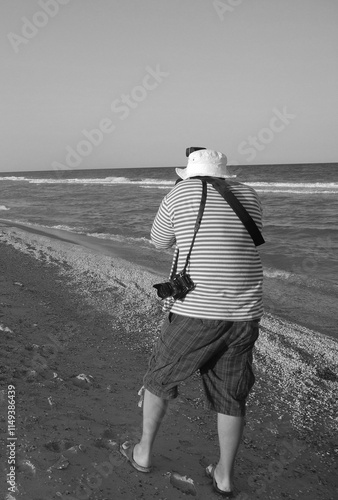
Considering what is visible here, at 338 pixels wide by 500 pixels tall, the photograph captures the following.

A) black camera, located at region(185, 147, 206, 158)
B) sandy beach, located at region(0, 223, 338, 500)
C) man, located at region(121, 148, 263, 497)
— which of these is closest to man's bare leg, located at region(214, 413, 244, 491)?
man, located at region(121, 148, 263, 497)

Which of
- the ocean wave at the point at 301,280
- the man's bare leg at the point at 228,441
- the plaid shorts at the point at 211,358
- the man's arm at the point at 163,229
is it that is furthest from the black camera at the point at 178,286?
the ocean wave at the point at 301,280

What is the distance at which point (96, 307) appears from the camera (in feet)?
18.9

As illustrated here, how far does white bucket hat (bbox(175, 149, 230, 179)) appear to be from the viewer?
240cm

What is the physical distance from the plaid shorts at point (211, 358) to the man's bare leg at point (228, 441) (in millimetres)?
48

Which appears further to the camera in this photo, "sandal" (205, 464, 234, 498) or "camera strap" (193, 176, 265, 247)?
"sandal" (205, 464, 234, 498)

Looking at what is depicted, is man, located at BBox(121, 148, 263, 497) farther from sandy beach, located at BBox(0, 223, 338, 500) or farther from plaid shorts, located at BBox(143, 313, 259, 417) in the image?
sandy beach, located at BBox(0, 223, 338, 500)

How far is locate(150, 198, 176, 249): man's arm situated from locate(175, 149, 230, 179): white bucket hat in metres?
0.25

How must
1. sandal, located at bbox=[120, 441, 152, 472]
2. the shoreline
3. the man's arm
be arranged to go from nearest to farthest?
1. the man's arm
2. sandal, located at bbox=[120, 441, 152, 472]
3. the shoreline

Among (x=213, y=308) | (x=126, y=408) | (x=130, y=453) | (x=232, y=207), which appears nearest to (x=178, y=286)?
(x=213, y=308)

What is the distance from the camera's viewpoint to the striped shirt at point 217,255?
2.26 m

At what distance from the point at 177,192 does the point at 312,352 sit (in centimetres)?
326

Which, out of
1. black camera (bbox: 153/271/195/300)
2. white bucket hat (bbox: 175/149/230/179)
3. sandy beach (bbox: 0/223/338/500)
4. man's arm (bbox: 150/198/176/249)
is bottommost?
sandy beach (bbox: 0/223/338/500)

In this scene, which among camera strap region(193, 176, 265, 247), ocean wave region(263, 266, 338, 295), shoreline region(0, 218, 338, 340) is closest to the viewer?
camera strap region(193, 176, 265, 247)

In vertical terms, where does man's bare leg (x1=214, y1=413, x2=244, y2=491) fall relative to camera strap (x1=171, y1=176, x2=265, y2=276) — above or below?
below
